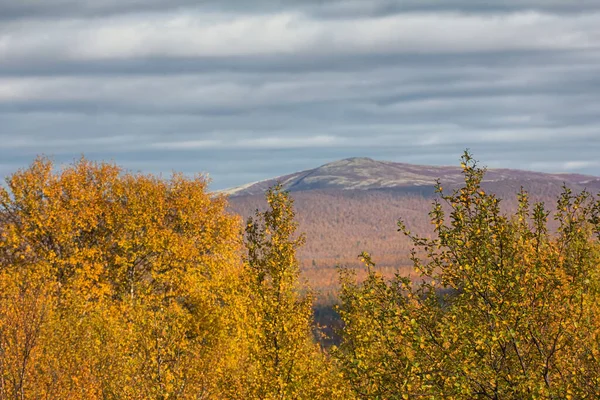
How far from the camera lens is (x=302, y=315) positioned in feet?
121

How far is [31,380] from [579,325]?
32891mm

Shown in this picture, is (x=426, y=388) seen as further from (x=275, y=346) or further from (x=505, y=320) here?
(x=275, y=346)

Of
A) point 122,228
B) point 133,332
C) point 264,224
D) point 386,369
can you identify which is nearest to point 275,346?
point 264,224

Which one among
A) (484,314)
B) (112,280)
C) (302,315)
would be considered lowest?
(112,280)

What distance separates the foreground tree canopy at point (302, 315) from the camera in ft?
68.8

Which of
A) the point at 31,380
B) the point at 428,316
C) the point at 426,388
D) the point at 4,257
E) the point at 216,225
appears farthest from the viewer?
the point at 216,225

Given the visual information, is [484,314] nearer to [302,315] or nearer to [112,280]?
[302,315]

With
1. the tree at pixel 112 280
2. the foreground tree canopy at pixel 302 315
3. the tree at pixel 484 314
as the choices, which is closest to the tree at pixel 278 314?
the foreground tree canopy at pixel 302 315

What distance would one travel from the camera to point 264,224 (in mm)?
37562

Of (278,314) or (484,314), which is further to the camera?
(278,314)

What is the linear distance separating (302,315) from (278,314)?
1.23m

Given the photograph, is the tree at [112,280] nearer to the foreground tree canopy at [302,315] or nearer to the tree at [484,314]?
the foreground tree canopy at [302,315]

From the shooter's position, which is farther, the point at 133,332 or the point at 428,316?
the point at 133,332

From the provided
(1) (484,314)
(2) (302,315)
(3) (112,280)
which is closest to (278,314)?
(2) (302,315)
